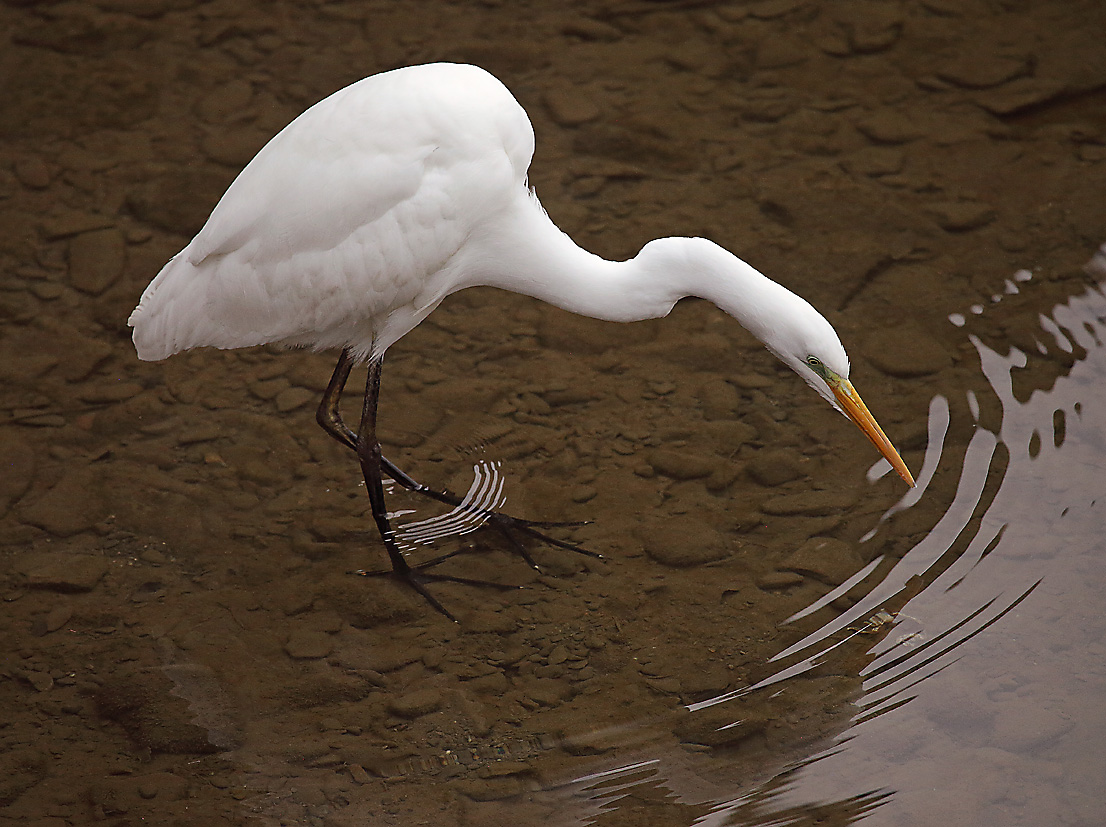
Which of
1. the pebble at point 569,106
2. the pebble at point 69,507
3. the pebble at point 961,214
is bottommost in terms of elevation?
the pebble at point 69,507

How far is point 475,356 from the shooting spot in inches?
175

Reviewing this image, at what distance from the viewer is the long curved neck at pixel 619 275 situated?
313 cm

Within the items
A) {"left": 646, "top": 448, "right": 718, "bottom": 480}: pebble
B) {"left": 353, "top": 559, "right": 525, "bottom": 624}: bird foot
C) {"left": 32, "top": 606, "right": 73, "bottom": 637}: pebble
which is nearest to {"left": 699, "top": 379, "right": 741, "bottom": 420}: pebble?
{"left": 646, "top": 448, "right": 718, "bottom": 480}: pebble

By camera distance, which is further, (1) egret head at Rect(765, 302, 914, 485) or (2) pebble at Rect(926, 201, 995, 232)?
(2) pebble at Rect(926, 201, 995, 232)

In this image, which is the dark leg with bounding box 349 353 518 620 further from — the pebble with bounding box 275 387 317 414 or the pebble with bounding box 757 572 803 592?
the pebble with bounding box 757 572 803 592

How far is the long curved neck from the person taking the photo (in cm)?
313

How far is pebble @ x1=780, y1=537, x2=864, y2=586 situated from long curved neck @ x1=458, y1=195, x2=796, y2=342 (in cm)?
87

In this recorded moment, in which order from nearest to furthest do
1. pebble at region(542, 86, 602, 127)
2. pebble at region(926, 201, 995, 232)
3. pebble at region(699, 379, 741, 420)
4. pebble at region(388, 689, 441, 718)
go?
1. pebble at region(388, 689, 441, 718)
2. pebble at region(699, 379, 741, 420)
3. pebble at region(926, 201, 995, 232)
4. pebble at region(542, 86, 602, 127)

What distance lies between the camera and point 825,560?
3.63 meters

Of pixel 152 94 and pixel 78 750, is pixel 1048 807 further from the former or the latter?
pixel 152 94

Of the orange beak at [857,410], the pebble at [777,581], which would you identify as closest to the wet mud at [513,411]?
the pebble at [777,581]

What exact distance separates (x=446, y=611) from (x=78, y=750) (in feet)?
3.81

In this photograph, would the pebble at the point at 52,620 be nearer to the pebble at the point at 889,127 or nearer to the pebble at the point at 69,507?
the pebble at the point at 69,507

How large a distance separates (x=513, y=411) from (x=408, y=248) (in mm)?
1091
